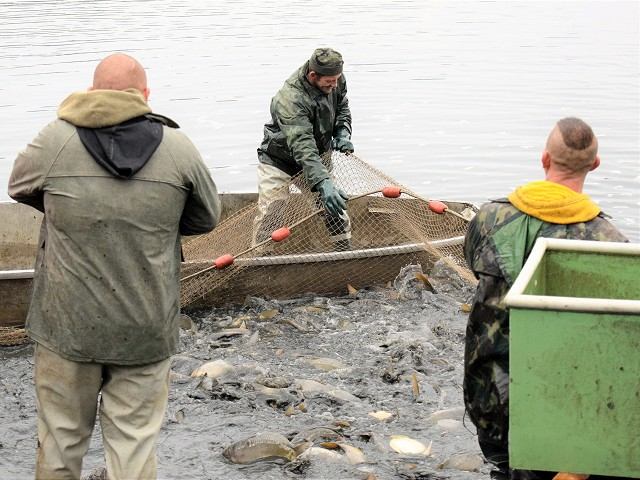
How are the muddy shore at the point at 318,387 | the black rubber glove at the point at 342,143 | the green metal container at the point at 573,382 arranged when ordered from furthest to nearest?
the black rubber glove at the point at 342,143
the muddy shore at the point at 318,387
the green metal container at the point at 573,382

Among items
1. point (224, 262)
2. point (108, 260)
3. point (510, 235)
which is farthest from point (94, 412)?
point (224, 262)

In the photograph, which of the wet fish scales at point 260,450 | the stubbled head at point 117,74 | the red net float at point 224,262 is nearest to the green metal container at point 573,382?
the stubbled head at point 117,74

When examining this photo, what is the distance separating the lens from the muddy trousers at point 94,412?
4.26 m

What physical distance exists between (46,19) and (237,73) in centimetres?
1018

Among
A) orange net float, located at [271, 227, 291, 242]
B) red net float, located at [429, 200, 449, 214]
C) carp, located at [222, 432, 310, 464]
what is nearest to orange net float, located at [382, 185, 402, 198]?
red net float, located at [429, 200, 449, 214]

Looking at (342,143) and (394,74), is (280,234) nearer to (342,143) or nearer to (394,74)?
(342,143)

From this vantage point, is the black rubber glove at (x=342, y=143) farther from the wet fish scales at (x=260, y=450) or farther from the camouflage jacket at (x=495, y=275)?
the camouflage jacket at (x=495, y=275)

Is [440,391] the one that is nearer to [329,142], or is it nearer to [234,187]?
[329,142]

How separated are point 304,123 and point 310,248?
146 cm

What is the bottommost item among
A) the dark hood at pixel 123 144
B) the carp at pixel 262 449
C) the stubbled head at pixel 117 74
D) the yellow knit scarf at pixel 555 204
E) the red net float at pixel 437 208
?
the carp at pixel 262 449

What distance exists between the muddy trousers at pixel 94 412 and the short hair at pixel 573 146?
188 cm

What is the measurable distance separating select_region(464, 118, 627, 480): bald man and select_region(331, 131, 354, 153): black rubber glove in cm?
437

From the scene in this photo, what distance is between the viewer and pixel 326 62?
7984 mm

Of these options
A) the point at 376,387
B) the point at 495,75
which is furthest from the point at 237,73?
the point at 376,387
